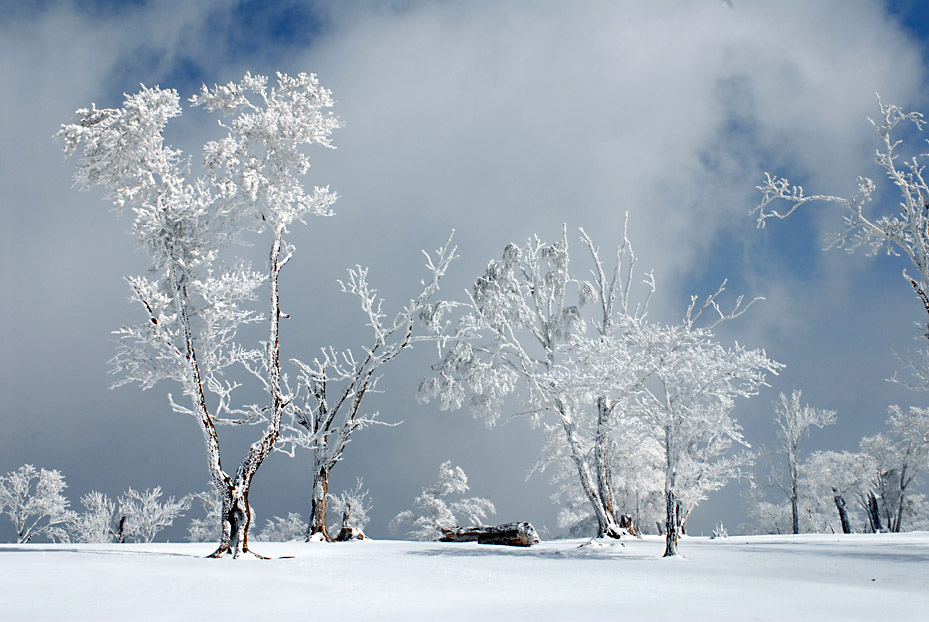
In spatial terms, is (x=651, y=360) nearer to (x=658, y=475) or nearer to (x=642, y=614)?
(x=642, y=614)

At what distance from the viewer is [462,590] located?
18.8 ft

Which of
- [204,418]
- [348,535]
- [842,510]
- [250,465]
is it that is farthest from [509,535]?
[842,510]

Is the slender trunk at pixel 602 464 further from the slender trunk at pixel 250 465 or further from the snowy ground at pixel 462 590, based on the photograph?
the slender trunk at pixel 250 465

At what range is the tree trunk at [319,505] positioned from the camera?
16.8 metres

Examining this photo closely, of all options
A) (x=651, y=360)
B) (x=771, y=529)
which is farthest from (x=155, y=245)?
(x=771, y=529)

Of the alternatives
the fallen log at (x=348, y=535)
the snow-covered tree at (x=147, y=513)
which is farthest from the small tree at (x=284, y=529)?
the fallen log at (x=348, y=535)

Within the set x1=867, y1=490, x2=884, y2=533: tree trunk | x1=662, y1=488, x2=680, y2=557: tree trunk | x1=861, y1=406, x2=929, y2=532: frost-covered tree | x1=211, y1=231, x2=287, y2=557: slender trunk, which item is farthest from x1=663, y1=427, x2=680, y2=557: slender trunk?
x1=867, y1=490, x2=884, y2=533: tree trunk

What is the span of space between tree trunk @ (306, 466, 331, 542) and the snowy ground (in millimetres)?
8603

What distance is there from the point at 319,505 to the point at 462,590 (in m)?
12.7

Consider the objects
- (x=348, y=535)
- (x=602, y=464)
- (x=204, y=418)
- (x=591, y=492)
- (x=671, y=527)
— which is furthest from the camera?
(x=602, y=464)

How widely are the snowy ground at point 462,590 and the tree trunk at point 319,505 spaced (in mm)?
8603

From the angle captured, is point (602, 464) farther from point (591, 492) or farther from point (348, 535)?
point (348, 535)

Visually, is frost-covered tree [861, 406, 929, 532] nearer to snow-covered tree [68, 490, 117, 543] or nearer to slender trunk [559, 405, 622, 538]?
slender trunk [559, 405, 622, 538]

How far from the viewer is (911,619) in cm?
437
